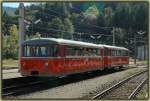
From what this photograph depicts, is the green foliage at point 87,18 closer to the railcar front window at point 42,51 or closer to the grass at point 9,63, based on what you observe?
the grass at point 9,63

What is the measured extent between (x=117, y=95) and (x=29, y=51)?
5.66 m

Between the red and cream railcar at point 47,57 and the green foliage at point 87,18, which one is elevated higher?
the green foliage at point 87,18

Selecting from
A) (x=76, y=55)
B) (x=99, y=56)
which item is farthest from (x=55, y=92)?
(x=99, y=56)

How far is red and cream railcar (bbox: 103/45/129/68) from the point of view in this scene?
106 feet

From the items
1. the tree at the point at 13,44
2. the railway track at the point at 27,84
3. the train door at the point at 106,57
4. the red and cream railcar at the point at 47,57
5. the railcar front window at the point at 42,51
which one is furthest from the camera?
the tree at the point at 13,44

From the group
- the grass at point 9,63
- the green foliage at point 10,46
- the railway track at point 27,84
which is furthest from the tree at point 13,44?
the railway track at point 27,84

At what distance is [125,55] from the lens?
130 ft

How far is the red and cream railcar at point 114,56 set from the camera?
32219mm

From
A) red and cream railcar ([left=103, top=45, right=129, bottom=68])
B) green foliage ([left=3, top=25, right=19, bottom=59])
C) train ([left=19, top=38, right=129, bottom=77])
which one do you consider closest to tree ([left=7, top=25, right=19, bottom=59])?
green foliage ([left=3, top=25, right=19, bottom=59])

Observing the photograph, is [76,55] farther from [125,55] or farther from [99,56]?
[125,55]

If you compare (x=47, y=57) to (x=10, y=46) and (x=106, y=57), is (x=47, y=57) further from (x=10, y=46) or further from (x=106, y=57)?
(x=10, y=46)

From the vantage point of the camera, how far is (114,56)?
115 ft

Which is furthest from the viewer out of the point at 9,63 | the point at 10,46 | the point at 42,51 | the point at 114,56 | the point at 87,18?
the point at 10,46

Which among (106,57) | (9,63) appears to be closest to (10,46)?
(9,63)
